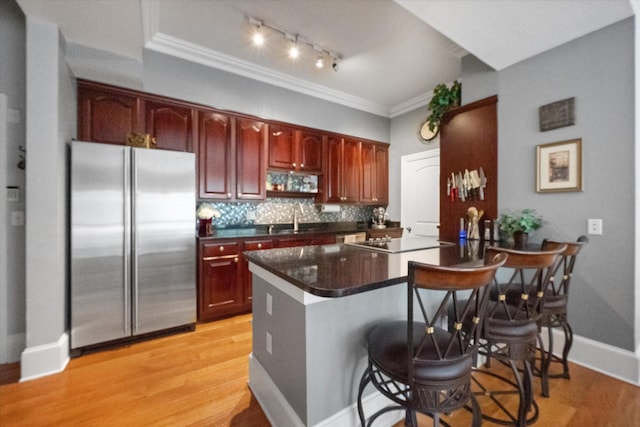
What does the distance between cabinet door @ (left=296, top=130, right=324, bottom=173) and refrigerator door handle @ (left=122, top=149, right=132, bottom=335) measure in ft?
6.65

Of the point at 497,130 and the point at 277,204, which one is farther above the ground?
the point at 497,130

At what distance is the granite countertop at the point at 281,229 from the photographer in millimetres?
3068

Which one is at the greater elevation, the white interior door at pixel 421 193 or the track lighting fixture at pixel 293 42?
the track lighting fixture at pixel 293 42

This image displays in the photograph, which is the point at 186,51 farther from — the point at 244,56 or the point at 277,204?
the point at 277,204

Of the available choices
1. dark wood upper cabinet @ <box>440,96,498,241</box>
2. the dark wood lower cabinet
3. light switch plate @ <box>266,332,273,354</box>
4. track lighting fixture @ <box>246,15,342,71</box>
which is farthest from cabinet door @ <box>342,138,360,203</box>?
light switch plate @ <box>266,332,273,354</box>

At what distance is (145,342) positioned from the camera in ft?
7.97

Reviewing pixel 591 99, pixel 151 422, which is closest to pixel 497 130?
pixel 591 99

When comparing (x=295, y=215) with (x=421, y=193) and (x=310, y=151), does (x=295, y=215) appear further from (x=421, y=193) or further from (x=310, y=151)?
(x=421, y=193)

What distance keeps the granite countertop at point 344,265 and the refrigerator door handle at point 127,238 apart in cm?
145

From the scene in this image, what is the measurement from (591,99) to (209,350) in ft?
11.9

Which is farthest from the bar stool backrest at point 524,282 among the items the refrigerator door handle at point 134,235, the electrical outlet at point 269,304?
the refrigerator door handle at point 134,235

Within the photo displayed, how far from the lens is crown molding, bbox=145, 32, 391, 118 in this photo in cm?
286

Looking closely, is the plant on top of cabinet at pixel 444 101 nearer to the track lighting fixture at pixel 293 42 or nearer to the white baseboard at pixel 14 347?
the track lighting fixture at pixel 293 42

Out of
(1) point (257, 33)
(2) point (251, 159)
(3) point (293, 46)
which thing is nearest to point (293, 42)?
(3) point (293, 46)
